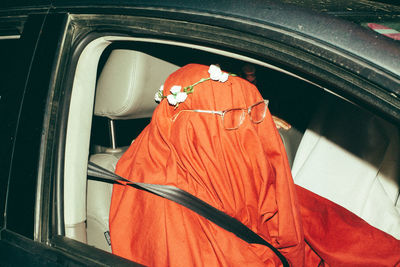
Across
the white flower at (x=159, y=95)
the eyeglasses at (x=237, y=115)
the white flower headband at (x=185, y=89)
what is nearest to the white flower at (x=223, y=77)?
the white flower headband at (x=185, y=89)

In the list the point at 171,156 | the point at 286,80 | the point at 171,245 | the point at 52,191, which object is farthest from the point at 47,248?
the point at 286,80

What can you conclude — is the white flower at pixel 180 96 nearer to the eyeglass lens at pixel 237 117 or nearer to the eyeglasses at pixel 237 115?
the eyeglasses at pixel 237 115

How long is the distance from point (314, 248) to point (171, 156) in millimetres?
857

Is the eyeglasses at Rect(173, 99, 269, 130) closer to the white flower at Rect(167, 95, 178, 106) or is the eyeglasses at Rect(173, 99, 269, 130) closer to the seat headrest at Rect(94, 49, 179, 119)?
the white flower at Rect(167, 95, 178, 106)

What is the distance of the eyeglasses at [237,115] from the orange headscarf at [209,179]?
20mm

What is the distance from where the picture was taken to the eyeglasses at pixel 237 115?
1.36 meters

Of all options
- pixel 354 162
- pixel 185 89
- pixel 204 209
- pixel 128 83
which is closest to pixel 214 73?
pixel 185 89

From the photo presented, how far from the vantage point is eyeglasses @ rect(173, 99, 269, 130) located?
1.36 m


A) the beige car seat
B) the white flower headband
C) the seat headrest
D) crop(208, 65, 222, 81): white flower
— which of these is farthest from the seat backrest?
the beige car seat

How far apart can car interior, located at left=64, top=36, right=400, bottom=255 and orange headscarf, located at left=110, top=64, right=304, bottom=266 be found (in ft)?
0.45

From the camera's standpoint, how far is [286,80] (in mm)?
2281

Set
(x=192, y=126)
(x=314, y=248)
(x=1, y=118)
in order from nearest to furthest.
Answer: (x=1, y=118) < (x=192, y=126) < (x=314, y=248)

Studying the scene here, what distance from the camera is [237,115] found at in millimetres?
1394

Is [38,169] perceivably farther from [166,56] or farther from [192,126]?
[166,56]
